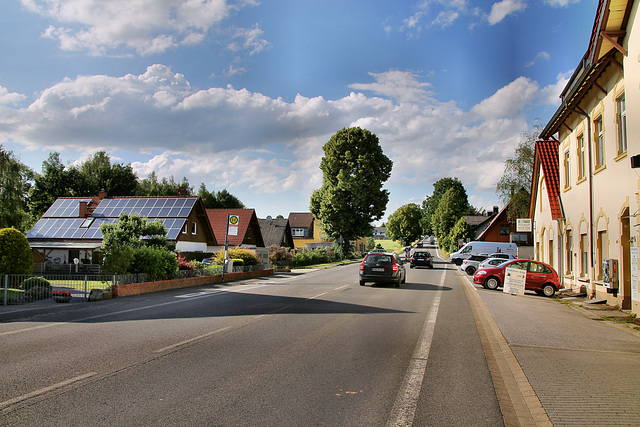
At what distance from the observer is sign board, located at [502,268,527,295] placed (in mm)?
21000

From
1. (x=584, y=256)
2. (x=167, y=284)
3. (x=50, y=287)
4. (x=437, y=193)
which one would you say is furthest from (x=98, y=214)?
(x=437, y=193)

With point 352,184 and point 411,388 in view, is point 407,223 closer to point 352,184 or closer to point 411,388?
point 352,184

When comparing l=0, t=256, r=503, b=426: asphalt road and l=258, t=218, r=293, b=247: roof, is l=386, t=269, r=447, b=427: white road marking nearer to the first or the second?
l=0, t=256, r=503, b=426: asphalt road

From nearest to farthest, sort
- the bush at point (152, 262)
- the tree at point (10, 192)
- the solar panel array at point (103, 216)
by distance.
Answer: the bush at point (152, 262) < the solar panel array at point (103, 216) < the tree at point (10, 192)

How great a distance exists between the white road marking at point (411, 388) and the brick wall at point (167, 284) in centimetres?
1198

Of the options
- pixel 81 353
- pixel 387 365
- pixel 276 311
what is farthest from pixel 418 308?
pixel 81 353

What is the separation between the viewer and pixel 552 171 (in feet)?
85.4

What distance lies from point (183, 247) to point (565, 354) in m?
35.8

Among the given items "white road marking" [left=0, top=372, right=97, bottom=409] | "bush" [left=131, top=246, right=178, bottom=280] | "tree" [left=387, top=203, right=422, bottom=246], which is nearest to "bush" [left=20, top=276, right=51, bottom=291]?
"bush" [left=131, top=246, right=178, bottom=280]

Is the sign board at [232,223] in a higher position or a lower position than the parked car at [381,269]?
higher

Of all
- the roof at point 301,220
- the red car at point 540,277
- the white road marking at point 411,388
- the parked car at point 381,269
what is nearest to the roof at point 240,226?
the parked car at point 381,269

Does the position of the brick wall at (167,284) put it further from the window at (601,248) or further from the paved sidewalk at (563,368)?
the window at (601,248)

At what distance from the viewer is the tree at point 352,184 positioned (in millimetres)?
56781

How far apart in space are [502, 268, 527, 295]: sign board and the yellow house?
2.28m
